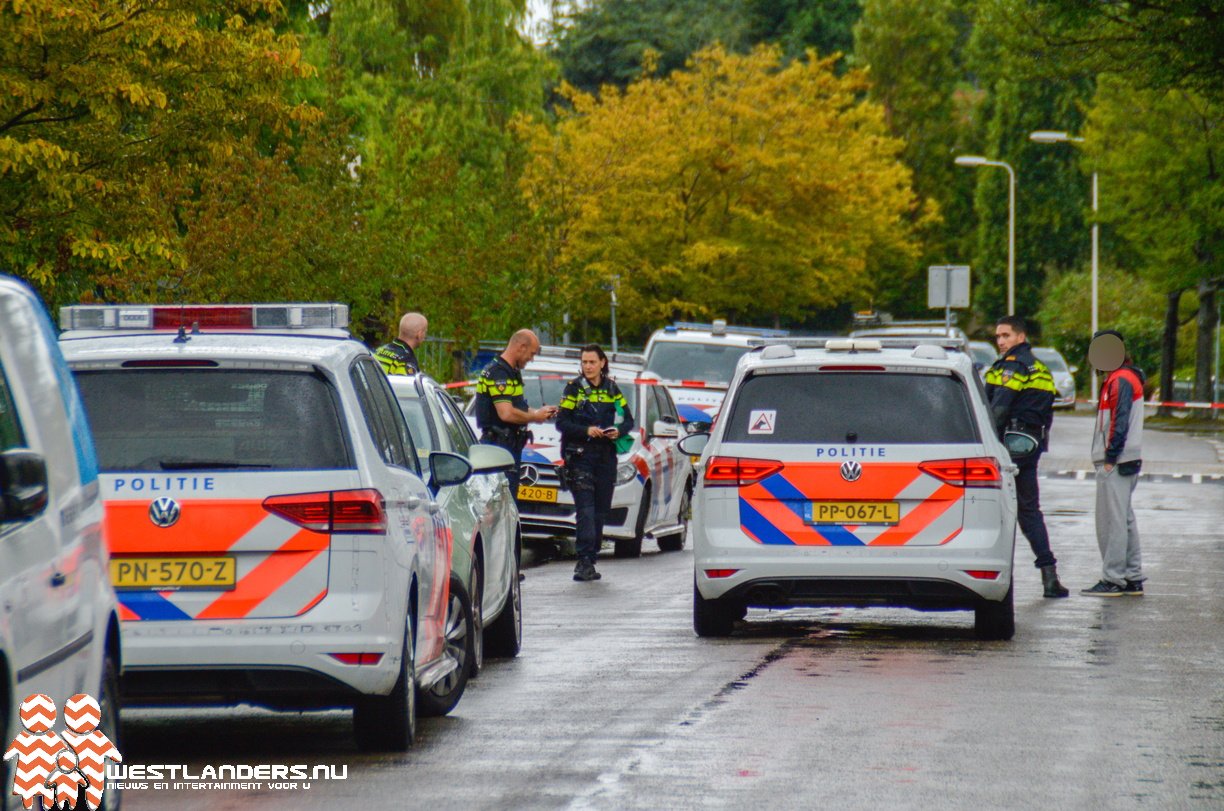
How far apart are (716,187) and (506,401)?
3386 cm

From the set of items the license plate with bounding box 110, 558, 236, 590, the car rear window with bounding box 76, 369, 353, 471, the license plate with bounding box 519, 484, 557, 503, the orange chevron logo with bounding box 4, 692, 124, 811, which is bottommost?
the license plate with bounding box 519, 484, 557, 503

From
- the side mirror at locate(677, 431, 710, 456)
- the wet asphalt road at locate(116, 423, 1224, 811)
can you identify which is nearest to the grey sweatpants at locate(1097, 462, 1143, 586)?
the wet asphalt road at locate(116, 423, 1224, 811)

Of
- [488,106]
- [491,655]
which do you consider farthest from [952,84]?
[491,655]

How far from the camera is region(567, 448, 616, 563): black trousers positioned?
17.2m

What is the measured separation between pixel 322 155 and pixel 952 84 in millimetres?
64146

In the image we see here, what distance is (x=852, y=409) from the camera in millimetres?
12352

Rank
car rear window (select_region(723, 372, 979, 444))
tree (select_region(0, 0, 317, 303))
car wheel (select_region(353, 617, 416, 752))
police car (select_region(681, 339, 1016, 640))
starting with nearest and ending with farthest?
car wheel (select_region(353, 617, 416, 752))
police car (select_region(681, 339, 1016, 640))
car rear window (select_region(723, 372, 979, 444))
tree (select_region(0, 0, 317, 303))

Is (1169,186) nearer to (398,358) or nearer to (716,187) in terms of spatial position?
(716,187)

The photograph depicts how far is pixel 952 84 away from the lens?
283ft

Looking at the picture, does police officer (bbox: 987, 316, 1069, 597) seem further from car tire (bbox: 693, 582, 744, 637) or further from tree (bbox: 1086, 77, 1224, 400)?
tree (bbox: 1086, 77, 1224, 400)

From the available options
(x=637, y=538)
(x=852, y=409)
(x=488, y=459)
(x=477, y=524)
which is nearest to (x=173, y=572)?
(x=488, y=459)

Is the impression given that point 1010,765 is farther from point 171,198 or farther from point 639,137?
point 639,137

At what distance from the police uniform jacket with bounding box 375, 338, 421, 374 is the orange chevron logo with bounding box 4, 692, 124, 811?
31.2 ft

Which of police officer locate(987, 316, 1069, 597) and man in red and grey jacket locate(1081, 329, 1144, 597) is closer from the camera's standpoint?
police officer locate(987, 316, 1069, 597)
